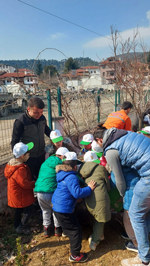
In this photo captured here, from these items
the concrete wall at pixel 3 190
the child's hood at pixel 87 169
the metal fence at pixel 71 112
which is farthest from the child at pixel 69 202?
the metal fence at pixel 71 112

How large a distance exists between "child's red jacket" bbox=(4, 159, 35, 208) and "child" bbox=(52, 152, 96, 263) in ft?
1.58

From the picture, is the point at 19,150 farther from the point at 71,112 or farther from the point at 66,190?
the point at 71,112

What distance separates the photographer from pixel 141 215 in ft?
5.92

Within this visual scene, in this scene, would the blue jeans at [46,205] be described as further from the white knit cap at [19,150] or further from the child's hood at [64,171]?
the white knit cap at [19,150]

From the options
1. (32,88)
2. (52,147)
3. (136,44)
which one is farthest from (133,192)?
(136,44)

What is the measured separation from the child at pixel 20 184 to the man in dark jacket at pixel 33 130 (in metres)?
0.24

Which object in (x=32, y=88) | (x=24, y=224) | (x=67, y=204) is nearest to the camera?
(x=67, y=204)

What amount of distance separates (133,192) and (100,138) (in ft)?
2.51

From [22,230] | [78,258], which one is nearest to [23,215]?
[22,230]

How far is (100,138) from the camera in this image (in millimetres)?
2350

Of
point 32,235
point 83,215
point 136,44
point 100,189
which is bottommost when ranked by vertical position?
point 32,235

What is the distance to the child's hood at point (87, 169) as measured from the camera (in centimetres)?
210

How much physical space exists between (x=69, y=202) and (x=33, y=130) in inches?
44.7

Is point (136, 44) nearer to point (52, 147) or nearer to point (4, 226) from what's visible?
point (52, 147)
